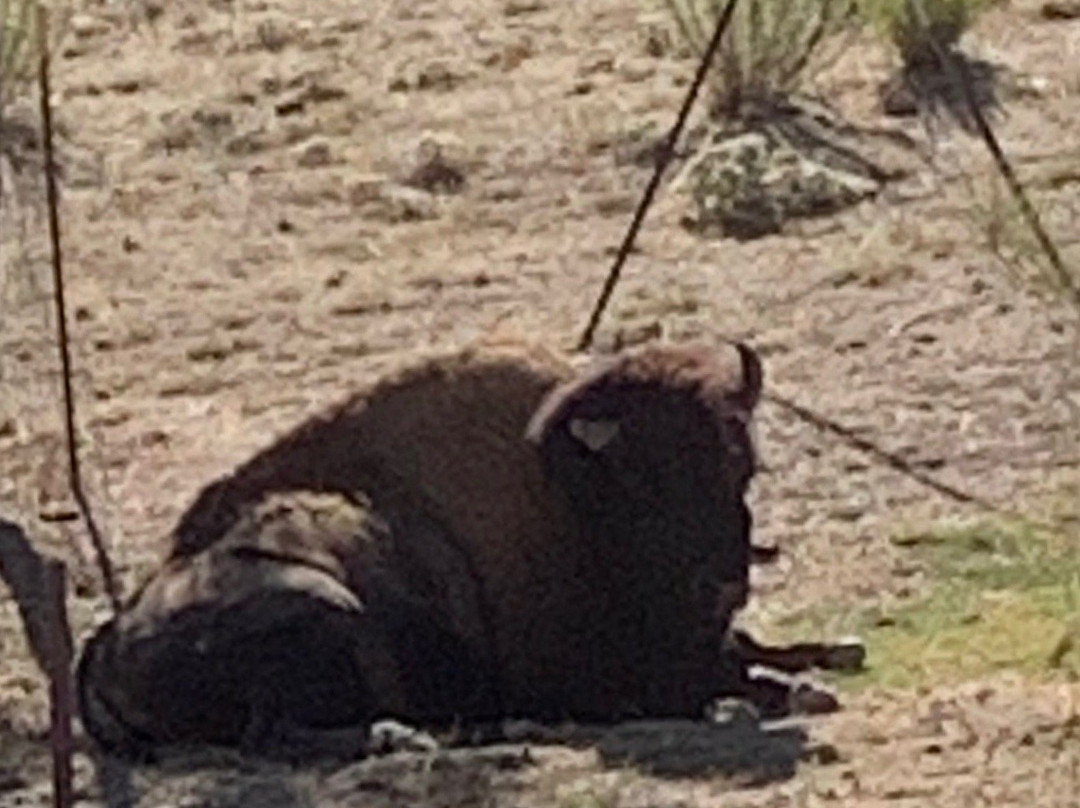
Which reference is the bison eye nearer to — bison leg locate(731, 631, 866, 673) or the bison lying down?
the bison lying down

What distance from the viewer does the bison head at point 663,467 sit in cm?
1062

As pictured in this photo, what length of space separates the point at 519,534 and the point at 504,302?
3722 mm

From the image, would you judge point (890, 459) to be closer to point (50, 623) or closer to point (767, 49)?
point (767, 49)

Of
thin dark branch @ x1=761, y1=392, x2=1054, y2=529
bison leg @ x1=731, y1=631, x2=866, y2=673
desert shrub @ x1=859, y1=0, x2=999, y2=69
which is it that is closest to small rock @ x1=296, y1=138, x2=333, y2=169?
Answer: desert shrub @ x1=859, y1=0, x2=999, y2=69

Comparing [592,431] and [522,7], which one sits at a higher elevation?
[592,431]

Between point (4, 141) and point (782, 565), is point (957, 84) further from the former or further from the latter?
point (782, 565)

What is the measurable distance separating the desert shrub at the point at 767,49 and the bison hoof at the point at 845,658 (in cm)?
526

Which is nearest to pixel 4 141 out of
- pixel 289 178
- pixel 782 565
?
pixel 289 178

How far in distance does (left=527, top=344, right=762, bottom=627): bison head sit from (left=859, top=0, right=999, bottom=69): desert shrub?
500 cm

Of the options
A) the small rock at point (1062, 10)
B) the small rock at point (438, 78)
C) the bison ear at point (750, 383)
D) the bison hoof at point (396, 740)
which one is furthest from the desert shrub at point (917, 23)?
the bison hoof at point (396, 740)

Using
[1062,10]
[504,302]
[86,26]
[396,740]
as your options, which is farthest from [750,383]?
[86,26]

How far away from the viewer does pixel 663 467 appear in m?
10.7

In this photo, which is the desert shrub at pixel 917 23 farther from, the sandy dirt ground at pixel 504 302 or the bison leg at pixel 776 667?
the bison leg at pixel 776 667

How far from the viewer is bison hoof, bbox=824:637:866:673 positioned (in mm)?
10625
